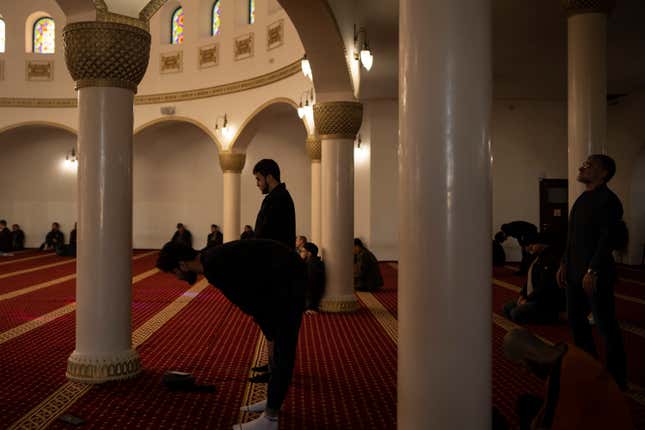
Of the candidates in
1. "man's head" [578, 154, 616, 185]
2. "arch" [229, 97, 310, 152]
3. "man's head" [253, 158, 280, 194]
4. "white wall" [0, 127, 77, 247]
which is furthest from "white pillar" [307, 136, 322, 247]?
"white wall" [0, 127, 77, 247]

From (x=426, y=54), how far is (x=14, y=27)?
48.7 feet

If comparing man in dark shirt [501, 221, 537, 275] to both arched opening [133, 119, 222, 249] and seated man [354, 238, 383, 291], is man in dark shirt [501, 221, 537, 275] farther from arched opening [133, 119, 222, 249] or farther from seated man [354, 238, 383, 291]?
arched opening [133, 119, 222, 249]

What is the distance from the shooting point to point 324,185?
259 inches

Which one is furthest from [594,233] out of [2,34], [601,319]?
[2,34]

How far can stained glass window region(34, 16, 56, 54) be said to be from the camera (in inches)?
557

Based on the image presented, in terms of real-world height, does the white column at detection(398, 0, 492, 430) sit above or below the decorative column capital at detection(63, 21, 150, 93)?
below

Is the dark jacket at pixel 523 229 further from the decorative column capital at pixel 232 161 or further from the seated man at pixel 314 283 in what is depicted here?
the decorative column capital at pixel 232 161

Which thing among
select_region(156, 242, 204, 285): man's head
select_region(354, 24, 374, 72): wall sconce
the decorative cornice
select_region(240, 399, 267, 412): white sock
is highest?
the decorative cornice

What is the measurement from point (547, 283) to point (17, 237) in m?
14.3

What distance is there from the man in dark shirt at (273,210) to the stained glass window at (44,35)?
12756 mm

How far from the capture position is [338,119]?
21.3 feet

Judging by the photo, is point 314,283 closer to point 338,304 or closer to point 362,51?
point 338,304

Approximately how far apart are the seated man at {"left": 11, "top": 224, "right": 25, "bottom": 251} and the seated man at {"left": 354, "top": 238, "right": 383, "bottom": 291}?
11.3 meters

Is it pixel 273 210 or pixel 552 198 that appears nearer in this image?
pixel 273 210
